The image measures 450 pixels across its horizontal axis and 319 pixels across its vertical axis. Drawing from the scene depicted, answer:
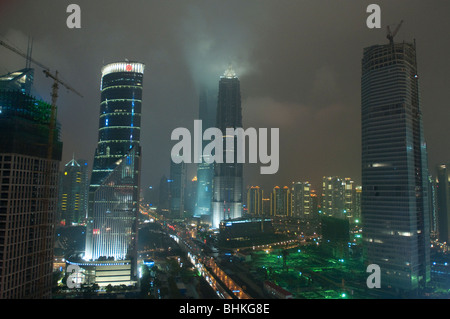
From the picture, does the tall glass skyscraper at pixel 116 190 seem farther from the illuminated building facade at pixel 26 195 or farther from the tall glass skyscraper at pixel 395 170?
the tall glass skyscraper at pixel 395 170

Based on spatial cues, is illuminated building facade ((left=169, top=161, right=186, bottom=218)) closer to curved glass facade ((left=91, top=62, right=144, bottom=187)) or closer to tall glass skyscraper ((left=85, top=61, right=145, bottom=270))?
curved glass facade ((left=91, top=62, right=144, bottom=187))

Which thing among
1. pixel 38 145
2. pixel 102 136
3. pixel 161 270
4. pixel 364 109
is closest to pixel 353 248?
pixel 364 109

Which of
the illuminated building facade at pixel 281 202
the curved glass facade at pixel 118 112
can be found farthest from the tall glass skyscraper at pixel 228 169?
the curved glass facade at pixel 118 112

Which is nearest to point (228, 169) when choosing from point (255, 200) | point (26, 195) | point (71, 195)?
point (255, 200)

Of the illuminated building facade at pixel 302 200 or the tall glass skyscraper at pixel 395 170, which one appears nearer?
the tall glass skyscraper at pixel 395 170

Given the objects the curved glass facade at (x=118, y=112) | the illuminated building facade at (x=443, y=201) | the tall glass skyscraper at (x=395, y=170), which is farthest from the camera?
the illuminated building facade at (x=443, y=201)

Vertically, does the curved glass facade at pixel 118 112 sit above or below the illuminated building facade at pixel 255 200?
above

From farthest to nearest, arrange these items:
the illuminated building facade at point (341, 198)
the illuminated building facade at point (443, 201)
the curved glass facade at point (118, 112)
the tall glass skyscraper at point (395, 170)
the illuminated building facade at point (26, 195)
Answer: the illuminated building facade at point (341, 198), the illuminated building facade at point (443, 201), the curved glass facade at point (118, 112), the tall glass skyscraper at point (395, 170), the illuminated building facade at point (26, 195)
